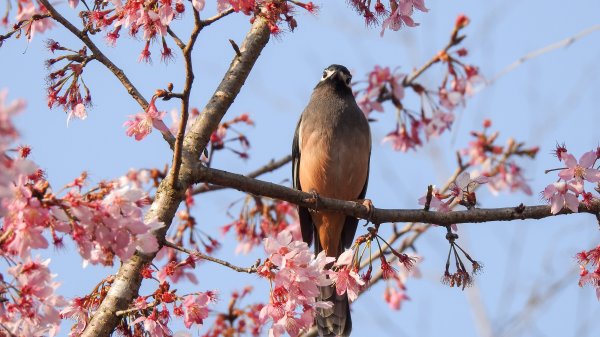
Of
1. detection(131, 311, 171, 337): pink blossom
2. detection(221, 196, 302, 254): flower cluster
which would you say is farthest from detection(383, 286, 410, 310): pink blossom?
detection(131, 311, 171, 337): pink blossom

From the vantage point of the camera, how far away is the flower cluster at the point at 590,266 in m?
3.40

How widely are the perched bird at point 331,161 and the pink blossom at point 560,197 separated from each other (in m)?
1.97

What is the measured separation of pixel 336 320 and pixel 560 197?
1730mm

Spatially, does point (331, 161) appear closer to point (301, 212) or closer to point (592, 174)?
point (301, 212)

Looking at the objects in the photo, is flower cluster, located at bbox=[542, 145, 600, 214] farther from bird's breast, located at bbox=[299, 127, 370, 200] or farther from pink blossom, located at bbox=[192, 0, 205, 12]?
bird's breast, located at bbox=[299, 127, 370, 200]

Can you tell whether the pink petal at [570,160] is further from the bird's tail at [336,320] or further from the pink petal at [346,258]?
the bird's tail at [336,320]

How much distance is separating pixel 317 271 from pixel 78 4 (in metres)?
1.65

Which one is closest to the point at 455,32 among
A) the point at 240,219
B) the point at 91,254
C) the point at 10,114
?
the point at 240,219

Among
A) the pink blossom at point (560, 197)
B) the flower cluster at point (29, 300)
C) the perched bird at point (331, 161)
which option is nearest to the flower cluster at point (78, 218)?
the flower cluster at point (29, 300)

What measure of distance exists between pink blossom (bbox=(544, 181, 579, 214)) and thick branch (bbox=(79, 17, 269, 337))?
145cm

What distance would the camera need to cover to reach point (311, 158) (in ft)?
17.8

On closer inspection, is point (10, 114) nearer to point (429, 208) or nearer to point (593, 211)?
point (429, 208)

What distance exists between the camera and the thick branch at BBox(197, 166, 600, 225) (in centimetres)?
346

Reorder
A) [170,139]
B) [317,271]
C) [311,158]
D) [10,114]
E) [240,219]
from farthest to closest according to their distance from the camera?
[240,219]
[311,158]
[170,139]
[317,271]
[10,114]
